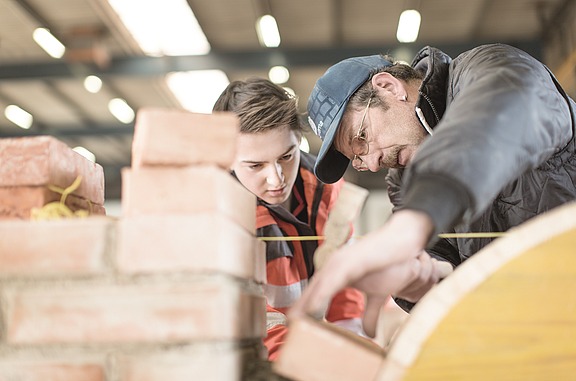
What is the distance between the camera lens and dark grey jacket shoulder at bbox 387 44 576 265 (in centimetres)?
101

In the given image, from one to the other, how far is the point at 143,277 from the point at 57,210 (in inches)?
11.3

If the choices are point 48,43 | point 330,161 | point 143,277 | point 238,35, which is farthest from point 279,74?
point 143,277

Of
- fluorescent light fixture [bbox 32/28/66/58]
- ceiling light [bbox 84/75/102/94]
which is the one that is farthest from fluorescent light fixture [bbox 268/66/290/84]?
fluorescent light fixture [bbox 32/28/66/58]

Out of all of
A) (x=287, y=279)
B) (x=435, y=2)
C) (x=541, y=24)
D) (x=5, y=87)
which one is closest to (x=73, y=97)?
(x=5, y=87)

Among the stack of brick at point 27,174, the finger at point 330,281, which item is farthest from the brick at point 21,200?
the finger at point 330,281

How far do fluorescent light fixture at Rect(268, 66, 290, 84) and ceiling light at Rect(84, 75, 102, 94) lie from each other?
2.22 m

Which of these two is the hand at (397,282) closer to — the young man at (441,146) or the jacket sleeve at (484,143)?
the young man at (441,146)

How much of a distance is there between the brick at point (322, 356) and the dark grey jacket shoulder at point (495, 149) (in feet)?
0.80

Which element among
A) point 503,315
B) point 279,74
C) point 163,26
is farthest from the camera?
point 279,74

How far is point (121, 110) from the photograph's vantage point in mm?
9148

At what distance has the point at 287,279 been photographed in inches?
90.7

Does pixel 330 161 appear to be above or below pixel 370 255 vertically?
above

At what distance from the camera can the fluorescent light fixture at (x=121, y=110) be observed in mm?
8844

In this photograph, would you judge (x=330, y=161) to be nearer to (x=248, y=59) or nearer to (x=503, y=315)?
(x=503, y=315)
